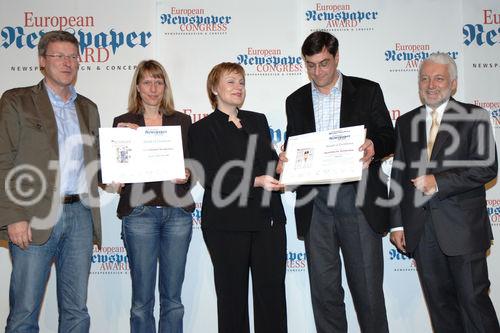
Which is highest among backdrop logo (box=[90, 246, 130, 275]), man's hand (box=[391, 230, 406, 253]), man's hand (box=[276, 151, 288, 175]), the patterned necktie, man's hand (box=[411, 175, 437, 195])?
the patterned necktie

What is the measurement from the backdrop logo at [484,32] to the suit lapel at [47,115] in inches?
136

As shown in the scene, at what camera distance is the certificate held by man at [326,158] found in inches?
110

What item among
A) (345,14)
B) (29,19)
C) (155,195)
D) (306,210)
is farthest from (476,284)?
(29,19)

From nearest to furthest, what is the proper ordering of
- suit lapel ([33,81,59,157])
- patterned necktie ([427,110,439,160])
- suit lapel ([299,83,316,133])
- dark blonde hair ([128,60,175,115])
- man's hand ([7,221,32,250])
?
man's hand ([7,221,32,250]) → suit lapel ([33,81,59,157]) → patterned necktie ([427,110,439,160]) → suit lapel ([299,83,316,133]) → dark blonde hair ([128,60,175,115])

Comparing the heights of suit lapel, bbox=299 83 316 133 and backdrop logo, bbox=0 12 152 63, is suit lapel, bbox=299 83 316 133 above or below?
below

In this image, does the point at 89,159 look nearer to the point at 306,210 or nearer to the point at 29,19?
the point at 306,210

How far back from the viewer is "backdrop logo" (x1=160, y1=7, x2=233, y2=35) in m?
4.15

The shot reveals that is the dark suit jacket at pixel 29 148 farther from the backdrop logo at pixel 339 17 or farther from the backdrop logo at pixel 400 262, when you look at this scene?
the backdrop logo at pixel 400 262

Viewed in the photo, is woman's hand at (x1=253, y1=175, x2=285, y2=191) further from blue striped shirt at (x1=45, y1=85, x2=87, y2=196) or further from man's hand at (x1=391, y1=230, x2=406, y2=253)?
blue striped shirt at (x1=45, y1=85, x2=87, y2=196)

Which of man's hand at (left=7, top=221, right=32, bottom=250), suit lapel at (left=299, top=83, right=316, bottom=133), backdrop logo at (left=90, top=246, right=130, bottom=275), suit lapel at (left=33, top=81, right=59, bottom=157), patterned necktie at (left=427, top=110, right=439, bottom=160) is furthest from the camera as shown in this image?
backdrop logo at (left=90, top=246, right=130, bottom=275)

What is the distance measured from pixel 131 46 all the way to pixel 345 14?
1914mm

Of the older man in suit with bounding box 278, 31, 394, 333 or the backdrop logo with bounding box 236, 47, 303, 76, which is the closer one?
the older man in suit with bounding box 278, 31, 394, 333

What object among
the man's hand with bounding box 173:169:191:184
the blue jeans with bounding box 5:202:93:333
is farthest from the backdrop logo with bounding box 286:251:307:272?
the blue jeans with bounding box 5:202:93:333

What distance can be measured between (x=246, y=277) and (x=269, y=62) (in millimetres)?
2012
